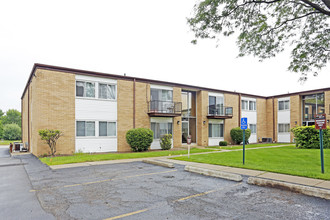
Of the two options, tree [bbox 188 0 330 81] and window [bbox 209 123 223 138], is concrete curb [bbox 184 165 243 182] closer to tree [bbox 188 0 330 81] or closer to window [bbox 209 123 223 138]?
tree [bbox 188 0 330 81]

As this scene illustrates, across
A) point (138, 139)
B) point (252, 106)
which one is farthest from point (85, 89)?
point (252, 106)

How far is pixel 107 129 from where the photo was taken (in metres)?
17.1

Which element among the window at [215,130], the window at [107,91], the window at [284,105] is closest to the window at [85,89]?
the window at [107,91]

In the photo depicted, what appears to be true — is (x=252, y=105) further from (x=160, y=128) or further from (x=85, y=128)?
(x=85, y=128)

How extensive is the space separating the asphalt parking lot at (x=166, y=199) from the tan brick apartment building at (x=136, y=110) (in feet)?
27.2

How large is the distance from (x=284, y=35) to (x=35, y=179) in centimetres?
1256

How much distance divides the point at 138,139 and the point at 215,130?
1101cm

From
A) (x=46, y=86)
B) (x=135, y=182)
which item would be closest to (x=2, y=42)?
(x=46, y=86)

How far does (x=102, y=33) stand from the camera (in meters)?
16.2

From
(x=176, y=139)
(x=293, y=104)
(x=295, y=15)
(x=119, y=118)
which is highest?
(x=295, y=15)

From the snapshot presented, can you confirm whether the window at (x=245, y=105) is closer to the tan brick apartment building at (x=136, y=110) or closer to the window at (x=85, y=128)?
the tan brick apartment building at (x=136, y=110)

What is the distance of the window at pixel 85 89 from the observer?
1614cm

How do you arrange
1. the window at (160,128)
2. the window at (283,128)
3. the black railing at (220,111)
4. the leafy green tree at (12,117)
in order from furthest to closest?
1. the leafy green tree at (12,117)
2. the window at (283,128)
3. the black railing at (220,111)
4. the window at (160,128)

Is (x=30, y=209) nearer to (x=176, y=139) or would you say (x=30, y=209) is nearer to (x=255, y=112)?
(x=176, y=139)
